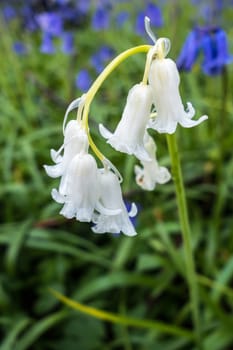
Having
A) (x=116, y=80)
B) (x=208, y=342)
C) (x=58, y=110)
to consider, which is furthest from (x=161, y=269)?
(x=116, y=80)

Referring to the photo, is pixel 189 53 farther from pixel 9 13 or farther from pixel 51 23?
pixel 9 13

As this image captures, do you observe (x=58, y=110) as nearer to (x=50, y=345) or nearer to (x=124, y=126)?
(x=50, y=345)

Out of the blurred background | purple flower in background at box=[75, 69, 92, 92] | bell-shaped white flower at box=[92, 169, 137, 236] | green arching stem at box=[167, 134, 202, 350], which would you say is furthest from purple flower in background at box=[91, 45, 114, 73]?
bell-shaped white flower at box=[92, 169, 137, 236]

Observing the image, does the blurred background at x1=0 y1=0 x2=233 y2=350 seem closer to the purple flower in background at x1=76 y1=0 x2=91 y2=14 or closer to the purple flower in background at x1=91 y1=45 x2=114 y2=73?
the purple flower in background at x1=91 y1=45 x2=114 y2=73

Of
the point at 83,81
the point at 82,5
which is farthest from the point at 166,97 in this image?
the point at 82,5

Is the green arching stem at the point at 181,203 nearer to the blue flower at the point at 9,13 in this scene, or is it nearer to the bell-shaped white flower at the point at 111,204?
the bell-shaped white flower at the point at 111,204

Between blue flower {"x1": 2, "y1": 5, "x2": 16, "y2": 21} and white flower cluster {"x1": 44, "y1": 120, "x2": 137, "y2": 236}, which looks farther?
blue flower {"x1": 2, "y1": 5, "x2": 16, "y2": 21}

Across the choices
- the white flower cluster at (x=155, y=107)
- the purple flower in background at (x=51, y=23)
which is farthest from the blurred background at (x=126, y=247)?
the white flower cluster at (x=155, y=107)
